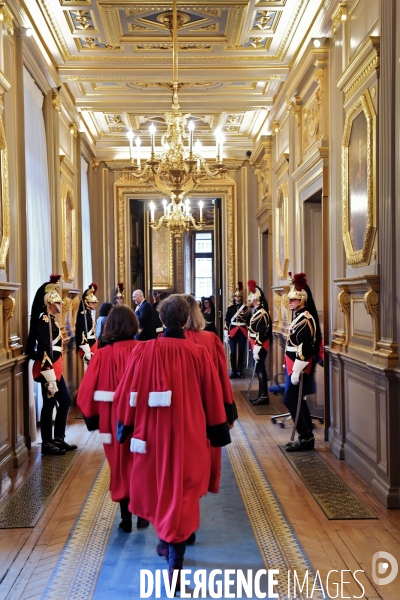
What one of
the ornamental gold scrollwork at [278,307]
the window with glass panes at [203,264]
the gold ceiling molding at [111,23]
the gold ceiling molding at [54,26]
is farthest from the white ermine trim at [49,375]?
the window with glass panes at [203,264]

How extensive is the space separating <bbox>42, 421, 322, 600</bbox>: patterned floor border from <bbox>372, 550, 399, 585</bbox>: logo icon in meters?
0.36

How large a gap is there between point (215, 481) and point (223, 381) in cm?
81

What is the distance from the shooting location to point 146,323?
25.9ft

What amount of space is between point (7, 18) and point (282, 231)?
507cm

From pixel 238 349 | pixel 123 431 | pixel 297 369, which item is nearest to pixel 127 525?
pixel 123 431

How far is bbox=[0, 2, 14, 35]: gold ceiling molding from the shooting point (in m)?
5.26

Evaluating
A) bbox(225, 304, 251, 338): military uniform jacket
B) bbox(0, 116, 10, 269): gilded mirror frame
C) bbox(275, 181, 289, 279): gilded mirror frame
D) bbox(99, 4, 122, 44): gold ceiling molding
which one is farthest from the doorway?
bbox(0, 116, 10, 269): gilded mirror frame

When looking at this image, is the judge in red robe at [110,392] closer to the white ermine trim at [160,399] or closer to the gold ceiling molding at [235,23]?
the white ermine trim at [160,399]

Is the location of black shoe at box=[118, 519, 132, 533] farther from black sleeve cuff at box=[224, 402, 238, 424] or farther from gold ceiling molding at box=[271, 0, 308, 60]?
gold ceiling molding at box=[271, 0, 308, 60]

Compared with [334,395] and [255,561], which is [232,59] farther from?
[255,561]

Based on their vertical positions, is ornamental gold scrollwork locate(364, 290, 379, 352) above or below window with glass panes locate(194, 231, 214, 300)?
below

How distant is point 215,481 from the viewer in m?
3.95

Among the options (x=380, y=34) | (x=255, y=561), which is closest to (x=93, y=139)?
(x=380, y=34)

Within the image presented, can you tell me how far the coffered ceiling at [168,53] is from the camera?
256 inches
